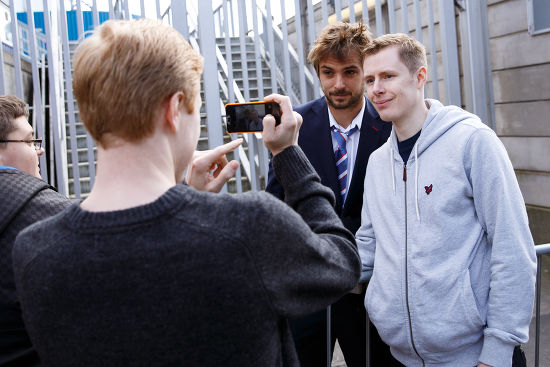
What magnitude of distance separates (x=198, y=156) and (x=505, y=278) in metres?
1.04

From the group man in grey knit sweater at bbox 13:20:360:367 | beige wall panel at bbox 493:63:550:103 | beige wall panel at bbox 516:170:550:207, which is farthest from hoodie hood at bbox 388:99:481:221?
beige wall panel at bbox 516:170:550:207

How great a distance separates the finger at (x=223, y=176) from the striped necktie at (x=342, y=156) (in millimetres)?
1155

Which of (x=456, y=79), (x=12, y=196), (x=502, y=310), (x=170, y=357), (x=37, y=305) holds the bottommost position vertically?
(x=502, y=310)

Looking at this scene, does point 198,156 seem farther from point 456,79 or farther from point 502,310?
point 456,79

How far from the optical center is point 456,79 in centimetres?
470

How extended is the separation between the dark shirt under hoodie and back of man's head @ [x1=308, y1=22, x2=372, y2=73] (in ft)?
6.12

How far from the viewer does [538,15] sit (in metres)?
5.46

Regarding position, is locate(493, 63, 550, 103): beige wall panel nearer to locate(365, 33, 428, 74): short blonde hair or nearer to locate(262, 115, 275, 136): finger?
locate(365, 33, 428, 74): short blonde hair

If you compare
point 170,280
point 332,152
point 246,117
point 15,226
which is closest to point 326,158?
point 332,152

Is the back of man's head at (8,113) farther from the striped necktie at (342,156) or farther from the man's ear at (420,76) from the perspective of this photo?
the man's ear at (420,76)

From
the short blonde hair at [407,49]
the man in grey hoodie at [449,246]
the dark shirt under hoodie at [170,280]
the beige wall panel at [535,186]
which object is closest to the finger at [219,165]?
the dark shirt under hoodie at [170,280]

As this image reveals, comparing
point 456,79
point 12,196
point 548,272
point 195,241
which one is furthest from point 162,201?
point 548,272

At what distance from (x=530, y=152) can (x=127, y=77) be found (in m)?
5.66

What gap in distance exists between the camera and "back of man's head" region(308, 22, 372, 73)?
2.73 meters
